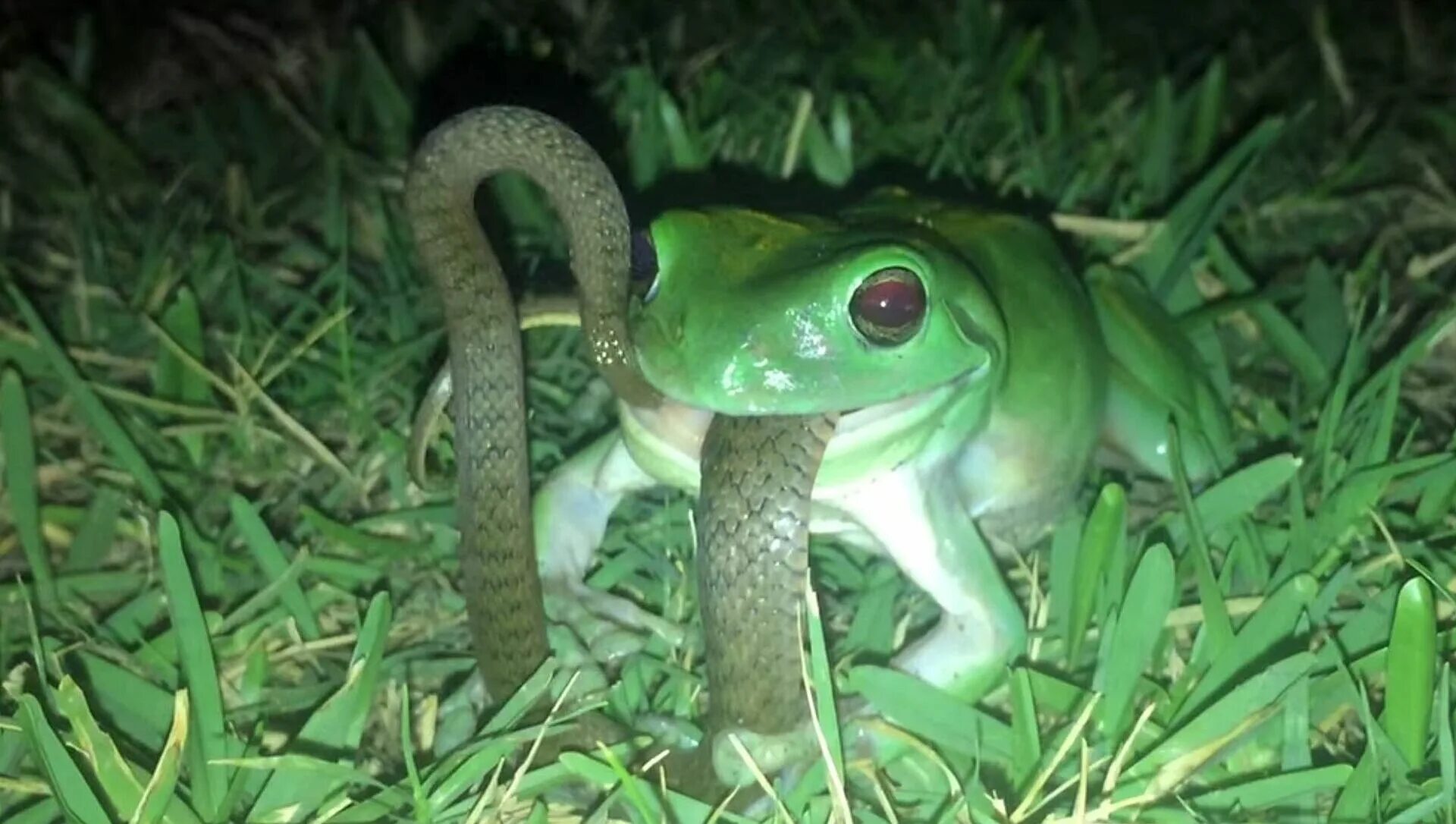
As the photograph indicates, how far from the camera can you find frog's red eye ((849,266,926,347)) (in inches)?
69.2

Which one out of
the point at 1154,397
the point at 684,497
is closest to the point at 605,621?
the point at 684,497

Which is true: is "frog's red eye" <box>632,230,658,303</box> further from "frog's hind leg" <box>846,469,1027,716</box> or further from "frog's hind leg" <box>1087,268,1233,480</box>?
"frog's hind leg" <box>1087,268,1233,480</box>

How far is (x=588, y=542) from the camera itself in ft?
7.39

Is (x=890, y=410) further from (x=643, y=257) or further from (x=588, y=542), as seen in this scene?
(x=588, y=542)

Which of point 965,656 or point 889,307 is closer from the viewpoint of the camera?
point 889,307

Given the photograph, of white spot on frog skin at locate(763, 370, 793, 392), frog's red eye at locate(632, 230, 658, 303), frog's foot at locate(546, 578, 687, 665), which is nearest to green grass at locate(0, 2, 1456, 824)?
frog's foot at locate(546, 578, 687, 665)

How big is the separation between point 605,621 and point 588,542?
0.14 m

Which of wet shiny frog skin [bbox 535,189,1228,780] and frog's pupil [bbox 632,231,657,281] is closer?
wet shiny frog skin [bbox 535,189,1228,780]

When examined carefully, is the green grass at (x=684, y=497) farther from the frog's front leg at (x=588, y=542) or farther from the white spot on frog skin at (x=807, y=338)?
the white spot on frog skin at (x=807, y=338)

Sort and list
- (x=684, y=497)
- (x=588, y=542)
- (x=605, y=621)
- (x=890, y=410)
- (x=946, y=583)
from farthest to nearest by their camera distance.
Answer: (x=684, y=497)
(x=588, y=542)
(x=605, y=621)
(x=946, y=583)
(x=890, y=410)

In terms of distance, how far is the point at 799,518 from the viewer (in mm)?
1750

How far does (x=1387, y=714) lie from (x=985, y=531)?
632 millimetres

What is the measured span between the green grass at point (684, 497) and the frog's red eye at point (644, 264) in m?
0.43

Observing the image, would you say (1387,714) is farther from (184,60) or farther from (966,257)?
(184,60)
